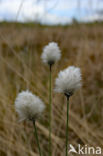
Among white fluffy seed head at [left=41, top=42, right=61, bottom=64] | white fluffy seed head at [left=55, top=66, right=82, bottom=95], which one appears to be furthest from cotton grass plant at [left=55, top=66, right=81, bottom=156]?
white fluffy seed head at [left=41, top=42, right=61, bottom=64]

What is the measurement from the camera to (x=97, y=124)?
3.45 feet

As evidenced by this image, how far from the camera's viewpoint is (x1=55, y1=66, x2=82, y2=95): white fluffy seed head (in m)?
0.46

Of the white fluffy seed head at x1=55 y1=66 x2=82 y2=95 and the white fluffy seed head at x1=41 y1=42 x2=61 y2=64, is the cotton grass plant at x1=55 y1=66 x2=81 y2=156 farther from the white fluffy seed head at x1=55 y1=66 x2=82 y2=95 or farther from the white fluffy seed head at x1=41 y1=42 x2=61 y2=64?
the white fluffy seed head at x1=41 y1=42 x2=61 y2=64

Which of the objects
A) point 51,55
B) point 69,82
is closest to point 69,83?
point 69,82

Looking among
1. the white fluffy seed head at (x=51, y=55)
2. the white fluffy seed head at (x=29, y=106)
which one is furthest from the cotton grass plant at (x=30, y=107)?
the white fluffy seed head at (x=51, y=55)

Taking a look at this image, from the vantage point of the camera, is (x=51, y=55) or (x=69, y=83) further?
(x=51, y=55)

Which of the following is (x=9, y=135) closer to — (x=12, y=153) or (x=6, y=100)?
(x=12, y=153)

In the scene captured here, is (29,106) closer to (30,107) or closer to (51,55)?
(30,107)

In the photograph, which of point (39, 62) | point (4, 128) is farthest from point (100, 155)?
point (39, 62)

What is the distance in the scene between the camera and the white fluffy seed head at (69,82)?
1.51ft

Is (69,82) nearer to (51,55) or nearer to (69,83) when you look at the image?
(69,83)

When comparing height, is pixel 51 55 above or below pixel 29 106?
above

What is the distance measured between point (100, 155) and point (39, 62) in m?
1.35

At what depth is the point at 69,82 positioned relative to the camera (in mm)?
465
